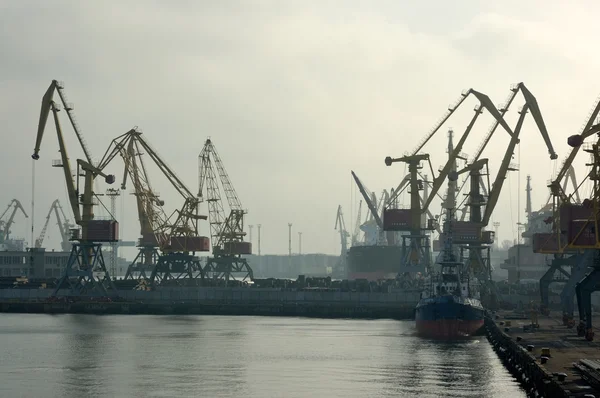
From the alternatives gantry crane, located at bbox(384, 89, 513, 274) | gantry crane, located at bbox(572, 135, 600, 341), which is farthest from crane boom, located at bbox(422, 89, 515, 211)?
gantry crane, located at bbox(572, 135, 600, 341)

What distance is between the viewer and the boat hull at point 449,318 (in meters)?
120

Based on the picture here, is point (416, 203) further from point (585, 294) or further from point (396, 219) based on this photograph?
point (585, 294)

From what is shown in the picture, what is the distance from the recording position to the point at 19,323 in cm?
14862

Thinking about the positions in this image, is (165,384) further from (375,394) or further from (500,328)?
(500,328)

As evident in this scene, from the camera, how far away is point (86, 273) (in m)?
180

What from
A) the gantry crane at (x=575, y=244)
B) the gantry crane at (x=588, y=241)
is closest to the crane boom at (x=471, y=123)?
the gantry crane at (x=575, y=244)

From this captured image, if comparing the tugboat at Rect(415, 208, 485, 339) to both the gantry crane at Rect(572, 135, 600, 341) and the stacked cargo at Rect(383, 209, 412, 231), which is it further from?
the stacked cargo at Rect(383, 209, 412, 231)

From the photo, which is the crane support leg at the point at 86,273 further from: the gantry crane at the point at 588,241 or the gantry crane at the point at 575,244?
the gantry crane at the point at 588,241

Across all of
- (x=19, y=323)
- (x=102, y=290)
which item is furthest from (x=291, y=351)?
(x=102, y=290)

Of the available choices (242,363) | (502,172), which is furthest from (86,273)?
(242,363)

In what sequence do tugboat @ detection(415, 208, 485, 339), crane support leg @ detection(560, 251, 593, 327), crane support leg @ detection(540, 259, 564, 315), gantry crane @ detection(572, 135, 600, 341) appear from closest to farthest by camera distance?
gantry crane @ detection(572, 135, 600, 341) → crane support leg @ detection(560, 251, 593, 327) → tugboat @ detection(415, 208, 485, 339) → crane support leg @ detection(540, 259, 564, 315)

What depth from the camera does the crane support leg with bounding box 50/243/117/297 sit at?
179 m

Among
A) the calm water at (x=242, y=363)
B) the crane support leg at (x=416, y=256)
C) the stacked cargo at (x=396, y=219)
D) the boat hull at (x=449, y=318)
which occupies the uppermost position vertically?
the stacked cargo at (x=396, y=219)

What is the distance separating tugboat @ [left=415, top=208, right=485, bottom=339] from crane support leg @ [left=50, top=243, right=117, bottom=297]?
70346 mm
